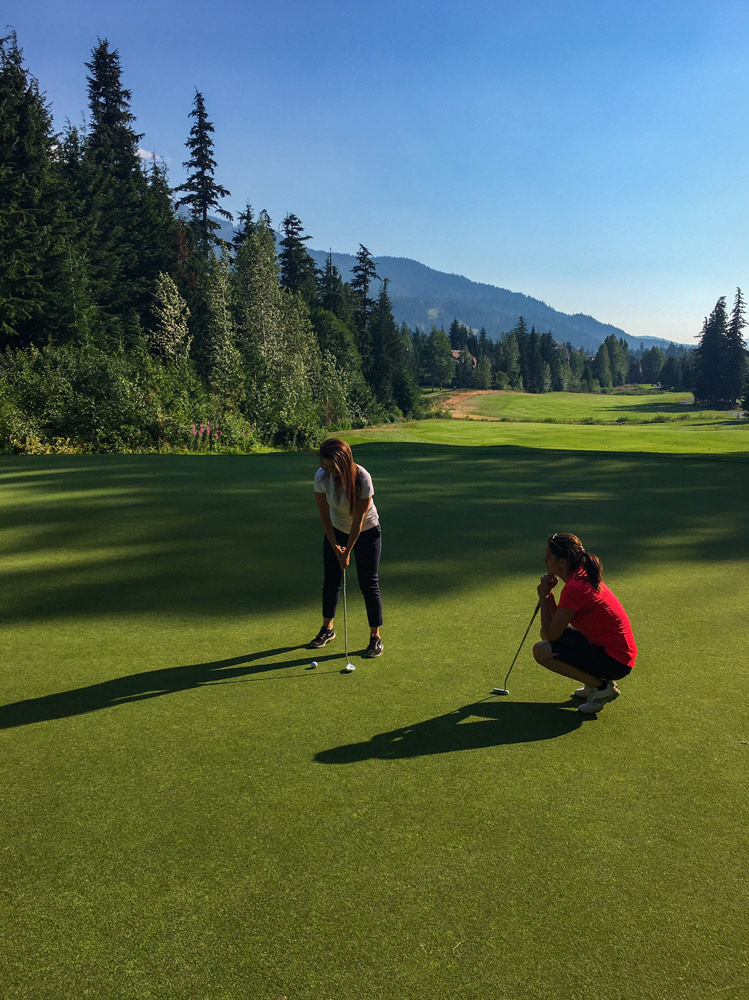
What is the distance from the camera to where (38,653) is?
20.0 ft

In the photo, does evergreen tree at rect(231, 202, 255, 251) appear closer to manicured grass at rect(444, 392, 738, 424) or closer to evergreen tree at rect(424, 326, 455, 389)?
manicured grass at rect(444, 392, 738, 424)

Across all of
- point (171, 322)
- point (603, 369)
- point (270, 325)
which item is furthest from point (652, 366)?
point (171, 322)

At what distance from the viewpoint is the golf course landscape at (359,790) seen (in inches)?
107

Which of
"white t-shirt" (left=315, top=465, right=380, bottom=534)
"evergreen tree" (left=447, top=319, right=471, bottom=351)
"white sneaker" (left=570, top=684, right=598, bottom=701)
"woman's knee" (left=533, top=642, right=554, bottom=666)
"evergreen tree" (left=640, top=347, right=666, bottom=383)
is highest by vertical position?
"evergreen tree" (left=447, top=319, right=471, bottom=351)

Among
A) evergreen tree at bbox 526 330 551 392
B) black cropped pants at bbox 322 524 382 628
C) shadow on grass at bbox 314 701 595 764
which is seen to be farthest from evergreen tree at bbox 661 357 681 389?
shadow on grass at bbox 314 701 595 764

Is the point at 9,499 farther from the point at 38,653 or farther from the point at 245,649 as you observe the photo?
the point at 245,649

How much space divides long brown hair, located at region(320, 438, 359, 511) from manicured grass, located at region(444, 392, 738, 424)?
231ft

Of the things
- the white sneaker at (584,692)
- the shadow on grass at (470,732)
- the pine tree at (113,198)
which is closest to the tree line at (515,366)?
the pine tree at (113,198)

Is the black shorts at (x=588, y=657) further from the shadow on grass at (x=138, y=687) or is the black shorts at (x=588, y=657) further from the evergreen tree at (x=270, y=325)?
the evergreen tree at (x=270, y=325)

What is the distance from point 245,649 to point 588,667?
3.09m

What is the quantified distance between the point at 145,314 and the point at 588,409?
6236 cm

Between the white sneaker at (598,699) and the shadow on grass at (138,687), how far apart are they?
7.30 feet

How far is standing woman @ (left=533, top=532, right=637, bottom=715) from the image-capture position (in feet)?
16.1

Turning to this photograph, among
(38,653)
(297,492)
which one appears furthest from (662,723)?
(297,492)
